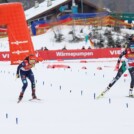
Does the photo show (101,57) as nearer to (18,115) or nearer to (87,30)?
(87,30)

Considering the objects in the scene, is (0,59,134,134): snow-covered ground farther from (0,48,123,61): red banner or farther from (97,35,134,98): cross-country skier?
(0,48,123,61): red banner

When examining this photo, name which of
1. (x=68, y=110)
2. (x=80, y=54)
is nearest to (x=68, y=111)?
(x=68, y=110)

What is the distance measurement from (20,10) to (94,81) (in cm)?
1130

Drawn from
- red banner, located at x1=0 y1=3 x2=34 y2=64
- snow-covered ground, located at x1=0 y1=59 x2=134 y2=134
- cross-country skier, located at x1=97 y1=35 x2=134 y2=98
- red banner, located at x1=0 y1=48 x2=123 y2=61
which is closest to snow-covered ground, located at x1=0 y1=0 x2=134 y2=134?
snow-covered ground, located at x1=0 y1=59 x2=134 y2=134

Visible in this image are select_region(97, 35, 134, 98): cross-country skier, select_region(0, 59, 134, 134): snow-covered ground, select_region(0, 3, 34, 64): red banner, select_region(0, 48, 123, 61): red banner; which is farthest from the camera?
select_region(0, 48, 123, 61): red banner

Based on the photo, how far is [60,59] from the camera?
109 ft

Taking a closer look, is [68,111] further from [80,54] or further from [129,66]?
[80,54]

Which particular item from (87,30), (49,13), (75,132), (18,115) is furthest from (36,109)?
(49,13)

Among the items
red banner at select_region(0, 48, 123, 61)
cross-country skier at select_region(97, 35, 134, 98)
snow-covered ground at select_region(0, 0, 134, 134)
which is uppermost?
cross-country skier at select_region(97, 35, 134, 98)

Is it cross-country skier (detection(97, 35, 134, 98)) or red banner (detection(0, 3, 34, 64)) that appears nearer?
cross-country skier (detection(97, 35, 134, 98))

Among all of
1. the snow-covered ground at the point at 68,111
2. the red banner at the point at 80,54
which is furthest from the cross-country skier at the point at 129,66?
the red banner at the point at 80,54

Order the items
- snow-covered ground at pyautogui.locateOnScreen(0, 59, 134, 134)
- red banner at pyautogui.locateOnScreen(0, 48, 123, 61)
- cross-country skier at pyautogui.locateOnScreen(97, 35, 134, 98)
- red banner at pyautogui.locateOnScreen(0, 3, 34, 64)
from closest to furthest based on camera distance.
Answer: snow-covered ground at pyautogui.locateOnScreen(0, 59, 134, 134), cross-country skier at pyautogui.locateOnScreen(97, 35, 134, 98), red banner at pyautogui.locateOnScreen(0, 3, 34, 64), red banner at pyautogui.locateOnScreen(0, 48, 123, 61)

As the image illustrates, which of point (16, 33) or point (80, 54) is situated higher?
point (16, 33)

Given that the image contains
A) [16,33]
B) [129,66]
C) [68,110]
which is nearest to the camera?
[68,110]
